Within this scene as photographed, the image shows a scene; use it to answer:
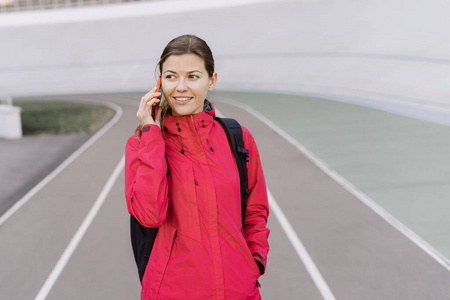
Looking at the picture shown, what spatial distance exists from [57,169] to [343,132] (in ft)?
25.7

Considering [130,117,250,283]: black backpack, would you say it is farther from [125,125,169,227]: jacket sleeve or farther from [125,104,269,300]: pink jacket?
[125,125,169,227]: jacket sleeve

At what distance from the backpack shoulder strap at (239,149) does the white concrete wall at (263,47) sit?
41.7ft

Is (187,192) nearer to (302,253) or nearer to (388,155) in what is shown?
(302,253)

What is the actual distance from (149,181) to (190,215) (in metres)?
0.27

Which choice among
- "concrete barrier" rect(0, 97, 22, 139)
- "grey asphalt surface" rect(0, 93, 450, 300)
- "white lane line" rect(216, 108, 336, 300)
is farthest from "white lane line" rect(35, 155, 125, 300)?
"concrete barrier" rect(0, 97, 22, 139)

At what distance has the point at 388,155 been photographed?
35.6 feet

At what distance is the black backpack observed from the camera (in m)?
2.46

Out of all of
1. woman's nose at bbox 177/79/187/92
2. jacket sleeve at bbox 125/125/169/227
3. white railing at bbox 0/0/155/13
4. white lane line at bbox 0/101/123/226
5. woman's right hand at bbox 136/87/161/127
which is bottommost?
white lane line at bbox 0/101/123/226

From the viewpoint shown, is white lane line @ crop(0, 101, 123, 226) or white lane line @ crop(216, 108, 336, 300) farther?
white lane line @ crop(0, 101, 123, 226)

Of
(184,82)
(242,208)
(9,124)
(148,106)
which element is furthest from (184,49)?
(9,124)

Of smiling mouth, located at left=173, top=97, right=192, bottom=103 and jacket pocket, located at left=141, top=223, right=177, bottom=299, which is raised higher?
smiling mouth, located at left=173, top=97, right=192, bottom=103

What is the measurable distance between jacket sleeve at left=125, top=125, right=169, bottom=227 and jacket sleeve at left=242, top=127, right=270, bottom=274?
57 cm

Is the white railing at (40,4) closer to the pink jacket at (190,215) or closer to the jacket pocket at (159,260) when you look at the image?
the pink jacket at (190,215)

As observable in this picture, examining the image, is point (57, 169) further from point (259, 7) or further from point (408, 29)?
point (259, 7)
